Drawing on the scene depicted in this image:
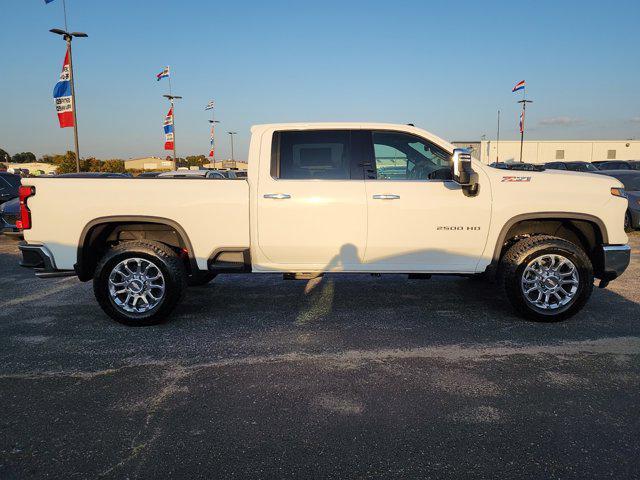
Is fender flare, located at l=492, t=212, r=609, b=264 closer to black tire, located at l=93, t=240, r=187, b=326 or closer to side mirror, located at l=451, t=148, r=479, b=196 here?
side mirror, located at l=451, t=148, r=479, b=196

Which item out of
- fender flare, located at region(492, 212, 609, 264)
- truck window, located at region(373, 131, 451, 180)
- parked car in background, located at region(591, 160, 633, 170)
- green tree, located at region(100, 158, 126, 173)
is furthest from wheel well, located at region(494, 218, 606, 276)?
green tree, located at region(100, 158, 126, 173)

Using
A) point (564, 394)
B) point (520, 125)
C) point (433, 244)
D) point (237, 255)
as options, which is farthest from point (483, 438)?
point (520, 125)

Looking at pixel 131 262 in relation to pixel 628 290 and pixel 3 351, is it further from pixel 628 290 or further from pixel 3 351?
pixel 628 290

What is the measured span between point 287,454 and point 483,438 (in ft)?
3.72

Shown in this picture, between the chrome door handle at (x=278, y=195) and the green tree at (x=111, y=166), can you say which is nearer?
the chrome door handle at (x=278, y=195)

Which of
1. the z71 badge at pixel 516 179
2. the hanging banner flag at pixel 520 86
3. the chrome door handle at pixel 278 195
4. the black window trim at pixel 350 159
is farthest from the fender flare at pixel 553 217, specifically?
the hanging banner flag at pixel 520 86

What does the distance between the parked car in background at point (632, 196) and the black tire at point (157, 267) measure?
10622mm

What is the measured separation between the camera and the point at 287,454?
2406 millimetres

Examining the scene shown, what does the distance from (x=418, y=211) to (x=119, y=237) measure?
10.8 feet

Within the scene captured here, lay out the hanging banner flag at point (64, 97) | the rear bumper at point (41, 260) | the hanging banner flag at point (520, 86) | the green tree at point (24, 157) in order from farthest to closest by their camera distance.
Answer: the green tree at point (24, 157)
the hanging banner flag at point (520, 86)
the hanging banner flag at point (64, 97)
the rear bumper at point (41, 260)

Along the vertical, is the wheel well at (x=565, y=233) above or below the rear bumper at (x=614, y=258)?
above

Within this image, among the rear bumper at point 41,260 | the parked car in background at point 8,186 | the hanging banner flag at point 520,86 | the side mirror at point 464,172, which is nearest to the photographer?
the side mirror at point 464,172

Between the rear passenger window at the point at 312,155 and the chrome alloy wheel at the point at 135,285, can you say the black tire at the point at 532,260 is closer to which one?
the rear passenger window at the point at 312,155

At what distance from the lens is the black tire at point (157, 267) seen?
4.51 meters
